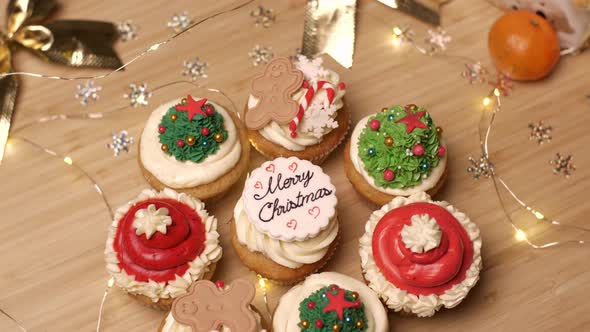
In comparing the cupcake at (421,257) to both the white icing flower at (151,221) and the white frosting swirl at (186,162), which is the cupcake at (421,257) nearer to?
the white frosting swirl at (186,162)

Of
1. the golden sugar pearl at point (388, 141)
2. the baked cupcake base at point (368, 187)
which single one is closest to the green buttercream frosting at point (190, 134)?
the baked cupcake base at point (368, 187)

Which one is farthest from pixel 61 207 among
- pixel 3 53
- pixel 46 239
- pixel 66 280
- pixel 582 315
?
pixel 582 315

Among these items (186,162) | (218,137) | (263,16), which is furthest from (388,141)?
(263,16)

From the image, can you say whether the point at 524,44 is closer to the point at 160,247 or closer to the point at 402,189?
the point at 402,189

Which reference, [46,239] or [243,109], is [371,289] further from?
[46,239]

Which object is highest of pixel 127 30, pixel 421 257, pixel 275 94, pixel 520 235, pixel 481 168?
pixel 275 94
